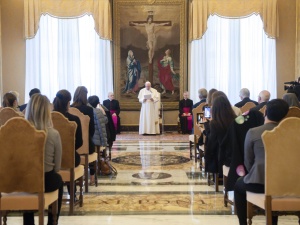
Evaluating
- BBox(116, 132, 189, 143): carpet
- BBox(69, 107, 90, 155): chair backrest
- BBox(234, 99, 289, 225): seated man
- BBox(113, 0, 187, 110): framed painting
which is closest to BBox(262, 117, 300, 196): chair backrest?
BBox(234, 99, 289, 225): seated man

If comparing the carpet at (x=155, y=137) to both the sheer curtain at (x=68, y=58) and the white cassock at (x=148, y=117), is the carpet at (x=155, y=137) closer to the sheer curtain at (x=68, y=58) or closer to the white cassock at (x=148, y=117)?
the white cassock at (x=148, y=117)

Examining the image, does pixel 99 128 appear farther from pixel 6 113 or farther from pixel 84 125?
pixel 6 113

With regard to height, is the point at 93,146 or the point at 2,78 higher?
the point at 2,78

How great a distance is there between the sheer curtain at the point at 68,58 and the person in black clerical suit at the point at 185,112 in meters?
2.53

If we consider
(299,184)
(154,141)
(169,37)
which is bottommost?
(154,141)

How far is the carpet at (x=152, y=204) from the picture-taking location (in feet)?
18.5

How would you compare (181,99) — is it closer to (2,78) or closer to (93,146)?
(2,78)

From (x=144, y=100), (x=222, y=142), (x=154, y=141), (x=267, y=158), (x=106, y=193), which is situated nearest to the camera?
(x=267, y=158)

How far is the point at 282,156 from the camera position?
377 cm

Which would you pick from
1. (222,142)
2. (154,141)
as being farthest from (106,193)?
(154,141)

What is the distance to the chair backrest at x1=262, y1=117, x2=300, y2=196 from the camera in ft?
12.3

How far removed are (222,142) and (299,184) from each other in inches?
75.7

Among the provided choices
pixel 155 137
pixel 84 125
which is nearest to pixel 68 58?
pixel 155 137

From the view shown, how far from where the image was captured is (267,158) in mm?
3756
